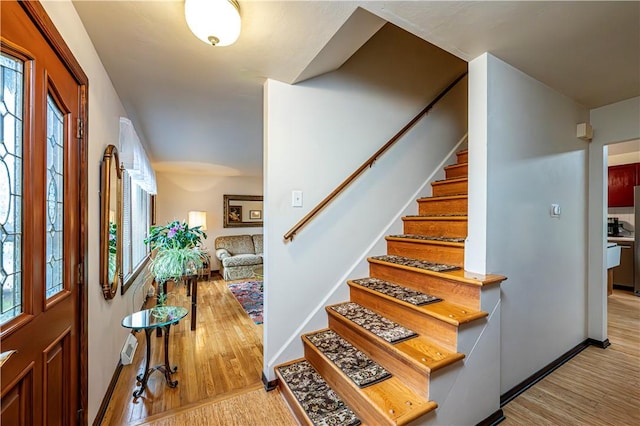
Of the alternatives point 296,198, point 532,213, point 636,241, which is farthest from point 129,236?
point 636,241

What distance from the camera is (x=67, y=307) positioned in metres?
1.19

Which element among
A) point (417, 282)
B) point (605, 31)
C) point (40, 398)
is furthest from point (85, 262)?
point (605, 31)

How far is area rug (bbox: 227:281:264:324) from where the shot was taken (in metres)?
3.45

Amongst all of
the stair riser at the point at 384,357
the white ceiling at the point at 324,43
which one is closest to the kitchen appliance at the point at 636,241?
the white ceiling at the point at 324,43

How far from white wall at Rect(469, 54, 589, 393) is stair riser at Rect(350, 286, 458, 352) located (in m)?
0.50

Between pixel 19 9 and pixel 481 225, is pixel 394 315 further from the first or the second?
pixel 19 9

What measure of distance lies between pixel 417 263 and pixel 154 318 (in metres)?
2.11

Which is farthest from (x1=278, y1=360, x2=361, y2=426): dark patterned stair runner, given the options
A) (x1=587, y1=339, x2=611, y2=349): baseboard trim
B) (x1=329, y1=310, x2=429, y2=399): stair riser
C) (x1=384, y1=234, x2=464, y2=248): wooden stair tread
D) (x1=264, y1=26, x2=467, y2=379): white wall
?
(x1=587, y1=339, x2=611, y2=349): baseboard trim

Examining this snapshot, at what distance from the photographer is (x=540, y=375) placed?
2.01 metres

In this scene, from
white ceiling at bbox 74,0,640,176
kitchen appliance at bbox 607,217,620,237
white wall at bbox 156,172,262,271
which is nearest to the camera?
white ceiling at bbox 74,0,640,176

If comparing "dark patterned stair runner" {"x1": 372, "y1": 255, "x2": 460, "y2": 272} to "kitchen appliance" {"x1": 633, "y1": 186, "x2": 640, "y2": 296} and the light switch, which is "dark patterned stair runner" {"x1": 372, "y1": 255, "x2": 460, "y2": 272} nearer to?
the light switch

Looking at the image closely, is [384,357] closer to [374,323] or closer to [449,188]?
[374,323]

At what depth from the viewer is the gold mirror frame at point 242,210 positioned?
6.25m

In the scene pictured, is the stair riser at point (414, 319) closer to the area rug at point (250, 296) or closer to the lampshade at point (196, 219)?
the area rug at point (250, 296)
